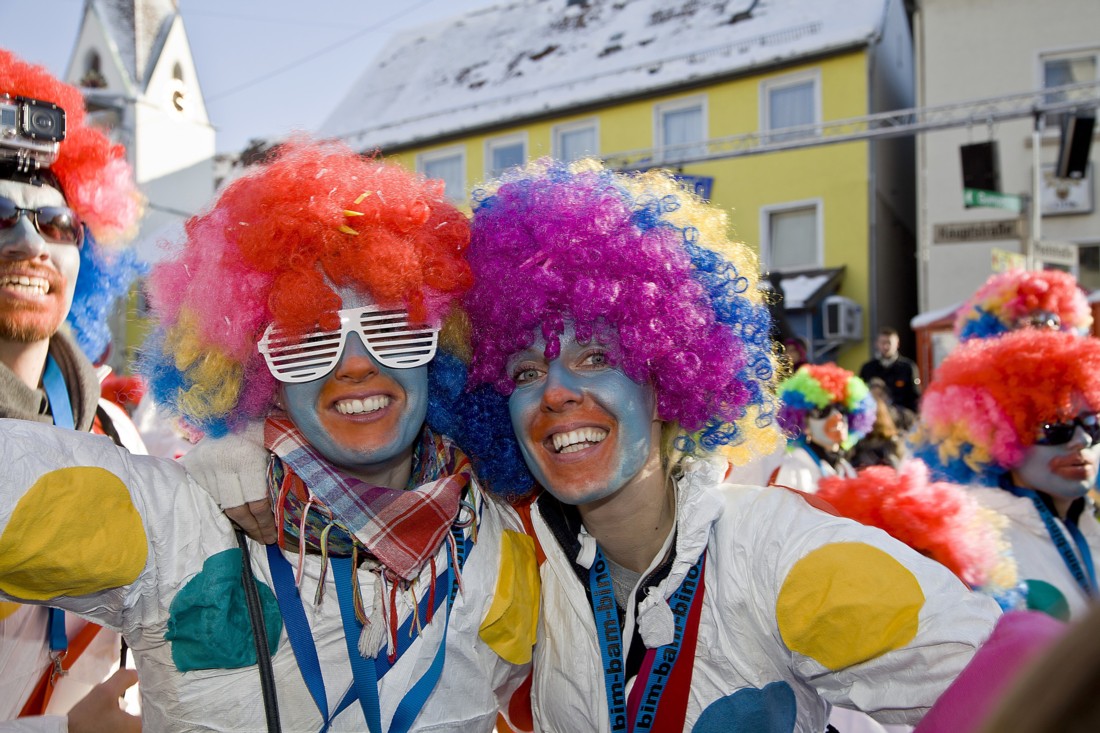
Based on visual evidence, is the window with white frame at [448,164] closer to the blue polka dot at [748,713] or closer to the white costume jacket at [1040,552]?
the white costume jacket at [1040,552]

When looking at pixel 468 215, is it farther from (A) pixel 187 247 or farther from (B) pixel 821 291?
(B) pixel 821 291

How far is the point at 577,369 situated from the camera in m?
2.31

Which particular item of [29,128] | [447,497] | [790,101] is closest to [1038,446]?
[447,497]

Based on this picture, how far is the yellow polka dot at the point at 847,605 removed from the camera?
1809mm

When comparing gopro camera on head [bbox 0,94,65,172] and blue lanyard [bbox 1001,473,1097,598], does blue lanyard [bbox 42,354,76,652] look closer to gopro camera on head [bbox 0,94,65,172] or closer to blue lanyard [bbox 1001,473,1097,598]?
gopro camera on head [bbox 0,94,65,172]

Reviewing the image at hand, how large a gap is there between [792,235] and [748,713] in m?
14.5

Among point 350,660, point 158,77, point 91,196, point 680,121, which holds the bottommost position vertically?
point 350,660

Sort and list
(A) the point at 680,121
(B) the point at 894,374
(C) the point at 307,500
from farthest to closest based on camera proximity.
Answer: (A) the point at 680,121, (B) the point at 894,374, (C) the point at 307,500

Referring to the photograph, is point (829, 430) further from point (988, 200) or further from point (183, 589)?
point (183, 589)

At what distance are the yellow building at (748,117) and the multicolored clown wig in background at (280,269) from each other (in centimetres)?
1078

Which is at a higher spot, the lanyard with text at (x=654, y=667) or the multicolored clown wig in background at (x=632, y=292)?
the multicolored clown wig in background at (x=632, y=292)

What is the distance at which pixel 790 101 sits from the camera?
15.4m

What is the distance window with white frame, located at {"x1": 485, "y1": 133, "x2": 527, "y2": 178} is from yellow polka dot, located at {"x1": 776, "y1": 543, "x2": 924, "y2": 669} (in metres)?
16.7

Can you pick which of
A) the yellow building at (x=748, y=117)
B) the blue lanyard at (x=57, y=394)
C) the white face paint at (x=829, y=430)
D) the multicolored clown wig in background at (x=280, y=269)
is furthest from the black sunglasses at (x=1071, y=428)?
the yellow building at (x=748, y=117)
